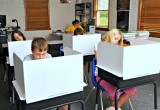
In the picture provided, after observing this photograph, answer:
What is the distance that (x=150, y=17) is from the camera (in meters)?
4.23

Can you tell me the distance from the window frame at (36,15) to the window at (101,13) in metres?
1.70

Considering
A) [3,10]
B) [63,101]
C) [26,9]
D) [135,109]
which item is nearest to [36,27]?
[26,9]

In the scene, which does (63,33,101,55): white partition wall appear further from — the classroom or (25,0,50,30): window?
(25,0,50,30): window

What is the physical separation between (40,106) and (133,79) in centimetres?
86

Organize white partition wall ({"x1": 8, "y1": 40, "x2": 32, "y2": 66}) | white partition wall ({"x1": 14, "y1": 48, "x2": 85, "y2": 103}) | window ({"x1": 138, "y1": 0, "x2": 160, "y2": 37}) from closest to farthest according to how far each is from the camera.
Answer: white partition wall ({"x1": 14, "y1": 48, "x2": 85, "y2": 103}), white partition wall ({"x1": 8, "y1": 40, "x2": 32, "y2": 66}), window ({"x1": 138, "y1": 0, "x2": 160, "y2": 37})

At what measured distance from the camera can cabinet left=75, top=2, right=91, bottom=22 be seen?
6.20 metres

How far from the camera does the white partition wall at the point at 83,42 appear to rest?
251cm

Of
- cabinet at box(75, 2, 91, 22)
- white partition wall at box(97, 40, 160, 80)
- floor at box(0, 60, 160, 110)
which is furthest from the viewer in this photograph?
cabinet at box(75, 2, 91, 22)

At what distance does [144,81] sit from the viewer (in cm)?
174

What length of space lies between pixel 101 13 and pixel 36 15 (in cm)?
223

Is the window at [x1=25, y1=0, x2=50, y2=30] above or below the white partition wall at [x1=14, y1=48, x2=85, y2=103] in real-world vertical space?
above

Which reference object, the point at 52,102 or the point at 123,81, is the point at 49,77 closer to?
the point at 52,102

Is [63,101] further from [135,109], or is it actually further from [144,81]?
[135,109]

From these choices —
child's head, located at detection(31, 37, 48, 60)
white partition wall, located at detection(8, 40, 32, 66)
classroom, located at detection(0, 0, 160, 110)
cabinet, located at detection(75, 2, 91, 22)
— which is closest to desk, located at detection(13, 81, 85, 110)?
classroom, located at detection(0, 0, 160, 110)
